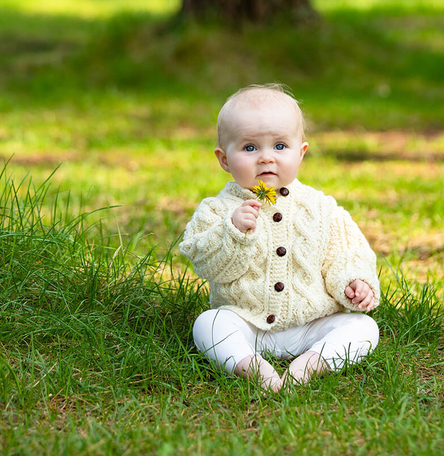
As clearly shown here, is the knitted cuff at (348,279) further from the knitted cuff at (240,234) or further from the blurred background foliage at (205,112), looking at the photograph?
the blurred background foliage at (205,112)

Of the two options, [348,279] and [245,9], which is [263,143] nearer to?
[348,279]

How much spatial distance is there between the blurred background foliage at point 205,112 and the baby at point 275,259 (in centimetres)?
87

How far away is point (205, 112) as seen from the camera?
25.8ft

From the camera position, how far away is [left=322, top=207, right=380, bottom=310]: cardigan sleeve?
101 inches

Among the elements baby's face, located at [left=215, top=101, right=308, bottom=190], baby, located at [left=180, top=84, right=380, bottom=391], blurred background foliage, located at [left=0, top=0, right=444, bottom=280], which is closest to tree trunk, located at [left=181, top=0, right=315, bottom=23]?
blurred background foliage, located at [left=0, top=0, right=444, bottom=280]

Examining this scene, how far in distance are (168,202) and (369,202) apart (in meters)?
1.40

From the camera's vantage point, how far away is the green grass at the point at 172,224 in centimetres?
208

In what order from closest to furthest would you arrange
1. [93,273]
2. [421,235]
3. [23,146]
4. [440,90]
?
1. [93,273]
2. [421,235]
3. [23,146]
4. [440,90]

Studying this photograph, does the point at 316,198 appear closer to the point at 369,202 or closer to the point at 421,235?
the point at 421,235

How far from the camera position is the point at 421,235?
4109 mm

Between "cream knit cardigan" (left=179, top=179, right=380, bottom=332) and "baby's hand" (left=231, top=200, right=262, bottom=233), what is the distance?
0.14 feet

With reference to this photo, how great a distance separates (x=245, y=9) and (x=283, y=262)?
7.60 metres

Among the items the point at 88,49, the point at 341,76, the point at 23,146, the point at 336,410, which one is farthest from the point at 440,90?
the point at 336,410

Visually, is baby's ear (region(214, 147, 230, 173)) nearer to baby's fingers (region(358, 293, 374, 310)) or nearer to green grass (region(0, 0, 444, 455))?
green grass (region(0, 0, 444, 455))
